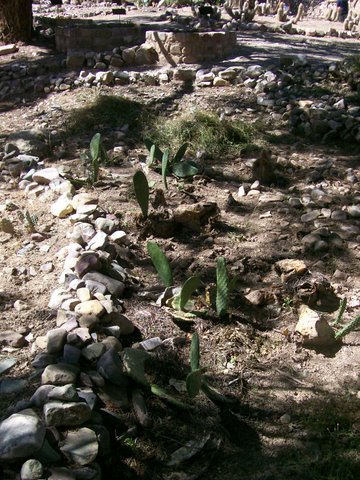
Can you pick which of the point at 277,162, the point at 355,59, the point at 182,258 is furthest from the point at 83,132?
the point at 355,59

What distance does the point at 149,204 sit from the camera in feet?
15.0

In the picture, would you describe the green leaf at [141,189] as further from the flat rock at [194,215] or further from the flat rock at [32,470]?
the flat rock at [32,470]

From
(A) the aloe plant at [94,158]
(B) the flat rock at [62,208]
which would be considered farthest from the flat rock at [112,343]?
(A) the aloe plant at [94,158]

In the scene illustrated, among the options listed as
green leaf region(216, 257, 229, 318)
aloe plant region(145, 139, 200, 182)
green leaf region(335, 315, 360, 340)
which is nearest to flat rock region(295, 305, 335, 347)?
green leaf region(335, 315, 360, 340)

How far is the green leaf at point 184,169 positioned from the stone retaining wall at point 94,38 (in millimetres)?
4005

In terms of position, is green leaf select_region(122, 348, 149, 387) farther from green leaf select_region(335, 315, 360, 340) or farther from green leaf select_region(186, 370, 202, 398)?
green leaf select_region(335, 315, 360, 340)

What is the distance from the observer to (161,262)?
11.1 feet

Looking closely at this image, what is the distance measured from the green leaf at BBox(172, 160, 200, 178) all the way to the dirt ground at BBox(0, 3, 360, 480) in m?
0.12

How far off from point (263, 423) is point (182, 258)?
4.72ft

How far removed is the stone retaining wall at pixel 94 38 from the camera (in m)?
8.12

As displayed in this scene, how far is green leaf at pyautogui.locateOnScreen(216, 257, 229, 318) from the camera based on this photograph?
316cm

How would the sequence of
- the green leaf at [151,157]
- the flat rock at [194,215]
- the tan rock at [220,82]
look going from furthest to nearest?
the tan rock at [220,82]
the green leaf at [151,157]
the flat rock at [194,215]

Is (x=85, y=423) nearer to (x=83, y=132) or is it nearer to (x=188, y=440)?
(x=188, y=440)

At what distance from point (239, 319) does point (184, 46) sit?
5028 mm
